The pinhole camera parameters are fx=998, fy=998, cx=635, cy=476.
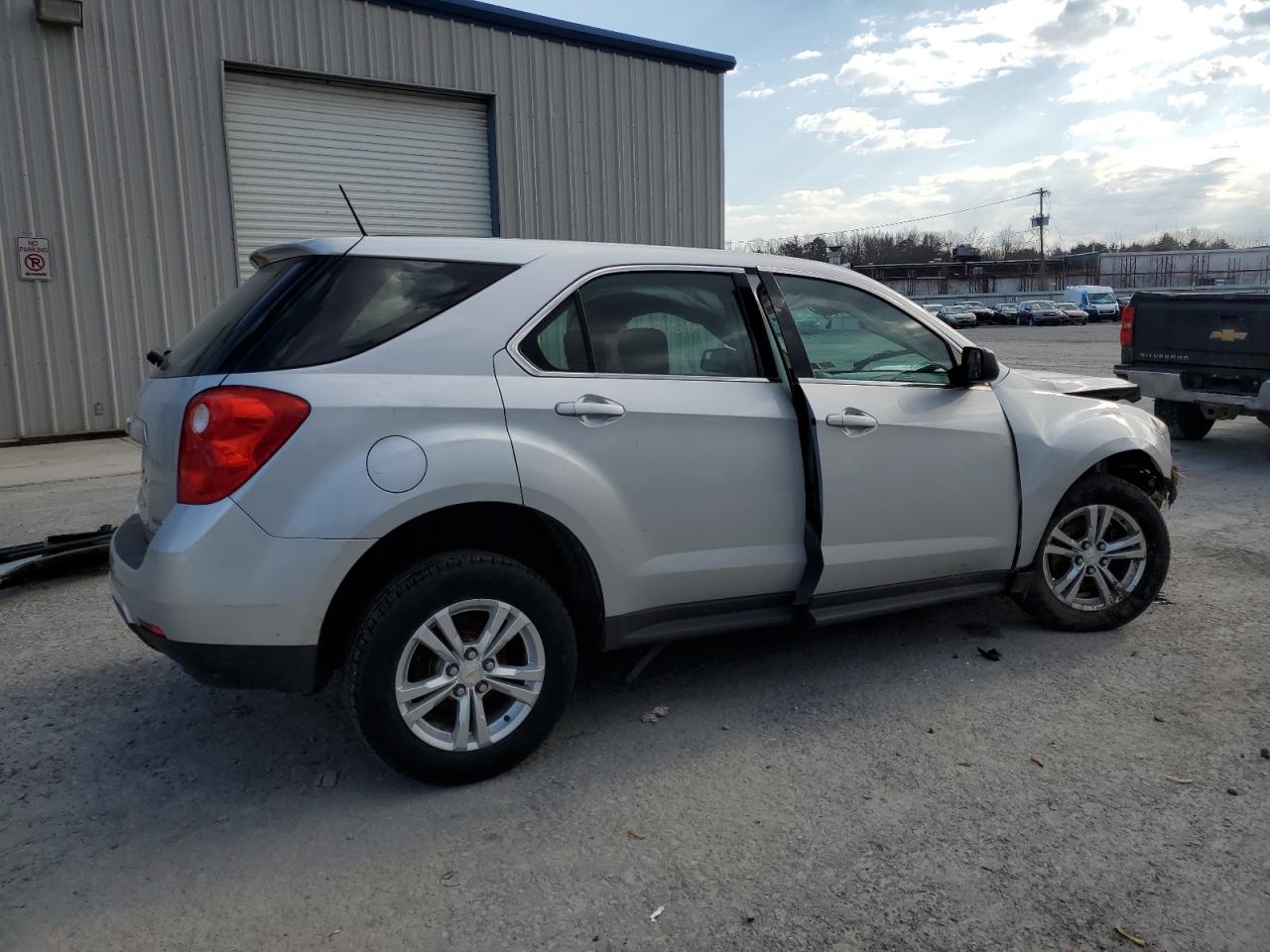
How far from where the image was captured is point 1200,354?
31.1 feet

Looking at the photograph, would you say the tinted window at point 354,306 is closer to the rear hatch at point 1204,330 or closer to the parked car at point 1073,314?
→ the rear hatch at point 1204,330

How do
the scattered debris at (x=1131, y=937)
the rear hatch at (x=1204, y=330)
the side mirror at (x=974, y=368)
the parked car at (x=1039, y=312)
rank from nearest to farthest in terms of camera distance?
the scattered debris at (x=1131, y=937) → the side mirror at (x=974, y=368) → the rear hatch at (x=1204, y=330) → the parked car at (x=1039, y=312)

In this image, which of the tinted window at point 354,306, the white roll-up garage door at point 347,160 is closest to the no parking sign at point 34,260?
the white roll-up garage door at point 347,160

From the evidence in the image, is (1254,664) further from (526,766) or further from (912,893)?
(526,766)

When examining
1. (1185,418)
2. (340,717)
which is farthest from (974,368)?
(1185,418)

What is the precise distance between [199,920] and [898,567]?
9.09ft

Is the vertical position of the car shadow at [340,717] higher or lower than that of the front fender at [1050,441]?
lower

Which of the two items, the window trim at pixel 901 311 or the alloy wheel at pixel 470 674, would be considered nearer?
the alloy wheel at pixel 470 674

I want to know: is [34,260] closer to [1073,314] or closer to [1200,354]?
[1200,354]

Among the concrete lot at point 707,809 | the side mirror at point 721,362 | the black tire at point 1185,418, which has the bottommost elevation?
the concrete lot at point 707,809

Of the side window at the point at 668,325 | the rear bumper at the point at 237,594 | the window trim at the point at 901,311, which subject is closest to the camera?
the rear bumper at the point at 237,594

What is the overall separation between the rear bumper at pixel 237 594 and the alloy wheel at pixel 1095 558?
3136 mm

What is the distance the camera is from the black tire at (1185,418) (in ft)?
34.5

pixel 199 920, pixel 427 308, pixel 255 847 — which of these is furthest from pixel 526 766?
pixel 427 308
